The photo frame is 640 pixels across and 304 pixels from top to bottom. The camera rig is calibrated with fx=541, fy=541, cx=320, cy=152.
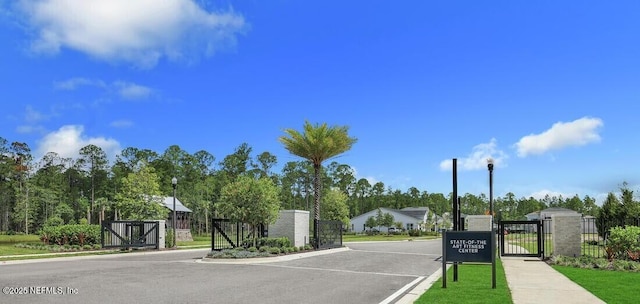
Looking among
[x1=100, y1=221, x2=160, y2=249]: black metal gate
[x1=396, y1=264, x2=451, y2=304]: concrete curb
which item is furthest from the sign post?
[x1=100, y1=221, x2=160, y2=249]: black metal gate

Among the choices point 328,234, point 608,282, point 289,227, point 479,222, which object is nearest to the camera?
point 608,282

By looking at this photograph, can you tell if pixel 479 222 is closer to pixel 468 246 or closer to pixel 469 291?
pixel 468 246

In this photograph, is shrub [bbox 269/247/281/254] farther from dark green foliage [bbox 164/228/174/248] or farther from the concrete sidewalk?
dark green foliage [bbox 164/228/174/248]

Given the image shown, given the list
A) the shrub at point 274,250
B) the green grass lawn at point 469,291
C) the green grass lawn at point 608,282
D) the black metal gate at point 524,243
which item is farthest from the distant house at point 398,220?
the green grass lawn at point 469,291

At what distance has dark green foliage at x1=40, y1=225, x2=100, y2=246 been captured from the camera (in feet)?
103

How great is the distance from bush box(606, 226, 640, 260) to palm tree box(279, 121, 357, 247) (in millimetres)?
16866

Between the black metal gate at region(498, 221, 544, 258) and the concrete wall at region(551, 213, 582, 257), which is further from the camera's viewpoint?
the black metal gate at region(498, 221, 544, 258)

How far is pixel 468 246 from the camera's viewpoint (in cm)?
1365

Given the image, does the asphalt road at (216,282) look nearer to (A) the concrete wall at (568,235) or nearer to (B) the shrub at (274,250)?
(B) the shrub at (274,250)

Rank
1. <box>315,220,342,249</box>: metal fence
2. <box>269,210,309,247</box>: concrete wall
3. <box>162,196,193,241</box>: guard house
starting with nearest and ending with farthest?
<box>269,210,309,247</box>: concrete wall → <box>315,220,342,249</box>: metal fence → <box>162,196,193,241</box>: guard house

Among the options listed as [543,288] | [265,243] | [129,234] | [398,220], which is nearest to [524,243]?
[265,243]

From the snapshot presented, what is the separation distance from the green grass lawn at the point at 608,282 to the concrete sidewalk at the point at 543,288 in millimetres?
256

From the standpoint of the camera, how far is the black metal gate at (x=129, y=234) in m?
31.1

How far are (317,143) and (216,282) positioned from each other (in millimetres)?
19226
